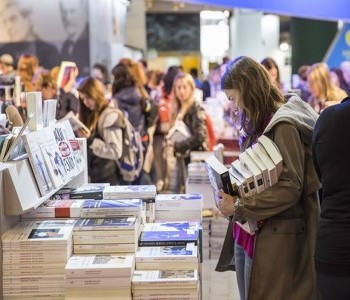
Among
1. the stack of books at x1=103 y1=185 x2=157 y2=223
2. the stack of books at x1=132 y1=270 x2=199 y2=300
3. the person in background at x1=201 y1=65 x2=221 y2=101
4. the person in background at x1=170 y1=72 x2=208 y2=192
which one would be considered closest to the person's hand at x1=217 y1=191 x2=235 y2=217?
the stack of books at x1=132 y1=270 x2=199 y2=300

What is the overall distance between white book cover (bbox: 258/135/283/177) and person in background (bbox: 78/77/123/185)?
2.91 m

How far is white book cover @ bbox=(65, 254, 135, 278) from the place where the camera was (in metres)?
2.78

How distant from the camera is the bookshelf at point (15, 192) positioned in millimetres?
2811

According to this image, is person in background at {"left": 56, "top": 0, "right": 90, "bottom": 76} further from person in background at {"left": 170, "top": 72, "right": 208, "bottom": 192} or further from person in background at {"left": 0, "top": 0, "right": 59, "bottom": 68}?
person in background at {"left": 170, "top": 72, "right": 208, "bottom": 192}

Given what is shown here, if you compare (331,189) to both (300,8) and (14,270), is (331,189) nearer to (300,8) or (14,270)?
(14,270)

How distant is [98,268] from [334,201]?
0.96m

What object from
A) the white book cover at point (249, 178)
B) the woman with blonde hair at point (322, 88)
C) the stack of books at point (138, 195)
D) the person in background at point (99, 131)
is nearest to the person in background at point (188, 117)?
the woman with blonde hair at point (322, 88)

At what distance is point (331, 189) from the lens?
2.62 meters

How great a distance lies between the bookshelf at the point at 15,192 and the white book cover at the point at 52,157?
0.56 feet

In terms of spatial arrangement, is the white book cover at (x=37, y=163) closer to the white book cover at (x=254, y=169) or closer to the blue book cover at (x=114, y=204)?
the blue book cover at (x=114, y=204)

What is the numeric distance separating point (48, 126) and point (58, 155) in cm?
16

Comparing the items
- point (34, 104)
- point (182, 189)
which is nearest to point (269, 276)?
point (34, 104)

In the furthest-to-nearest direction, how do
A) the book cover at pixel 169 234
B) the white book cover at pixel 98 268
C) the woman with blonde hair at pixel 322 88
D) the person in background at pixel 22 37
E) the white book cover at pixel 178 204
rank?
the person in background at pixel 22 37, the woman with blonde hair at pixel 322 88, the white book cover at pixel 178 204, the book cover at pixel 169 234, the white book cover at pixel 98 268

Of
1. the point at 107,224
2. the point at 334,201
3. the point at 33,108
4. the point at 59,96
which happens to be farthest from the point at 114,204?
the point at 59,96
